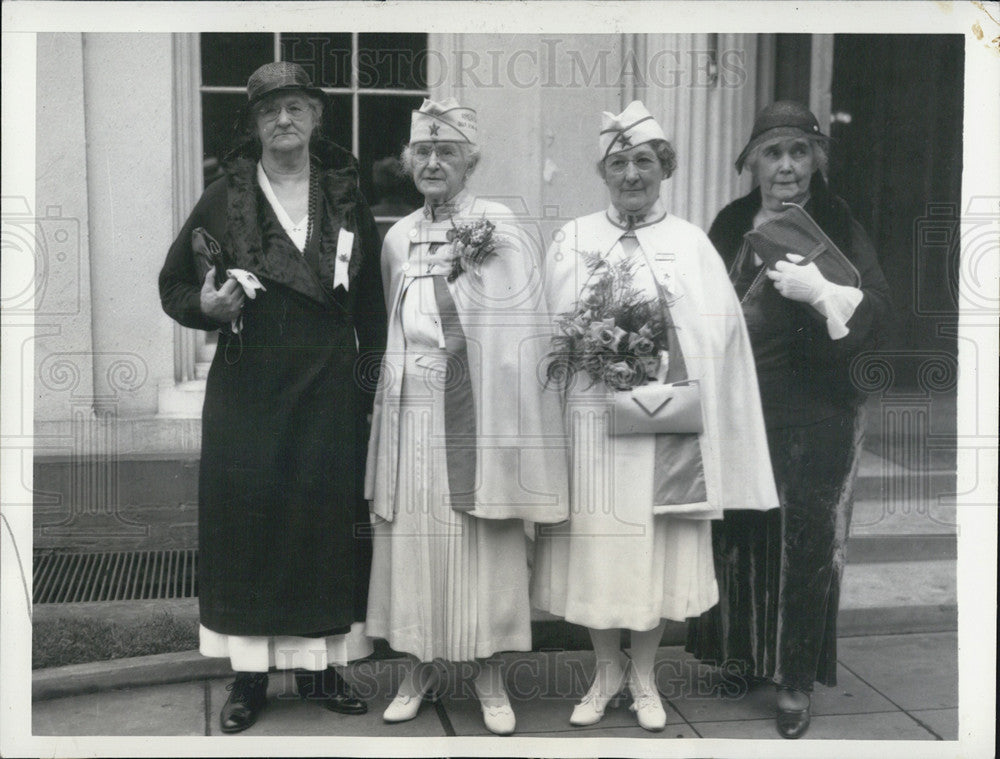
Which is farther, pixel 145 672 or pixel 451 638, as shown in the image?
pixel 145 672

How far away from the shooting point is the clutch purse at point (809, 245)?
406cm

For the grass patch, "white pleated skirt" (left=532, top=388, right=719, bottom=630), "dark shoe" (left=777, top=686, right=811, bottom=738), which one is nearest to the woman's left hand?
"white pleated skirt" (left=532, top=388, right=719, bottom=630)

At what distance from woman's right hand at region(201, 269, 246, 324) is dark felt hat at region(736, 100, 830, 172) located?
1.87m

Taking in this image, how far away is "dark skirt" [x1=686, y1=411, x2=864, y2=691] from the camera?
13.6 feet

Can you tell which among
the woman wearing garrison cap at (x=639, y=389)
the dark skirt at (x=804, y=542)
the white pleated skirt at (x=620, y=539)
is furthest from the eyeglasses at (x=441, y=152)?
the dark skirt at (x=804, y=542)

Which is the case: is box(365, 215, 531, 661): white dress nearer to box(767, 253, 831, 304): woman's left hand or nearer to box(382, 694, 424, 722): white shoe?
box(382, 694, 424, 722): white shoe

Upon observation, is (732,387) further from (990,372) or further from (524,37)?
(524,37)

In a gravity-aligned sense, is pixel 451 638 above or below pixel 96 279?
below

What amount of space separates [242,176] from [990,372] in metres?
2.77

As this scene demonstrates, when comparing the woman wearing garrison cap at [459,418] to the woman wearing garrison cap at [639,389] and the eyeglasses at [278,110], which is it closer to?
the woman wearing garrison cap at [639,389]

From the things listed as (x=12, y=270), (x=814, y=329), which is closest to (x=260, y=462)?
(x=12, y=270)

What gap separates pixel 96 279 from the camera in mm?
4332
